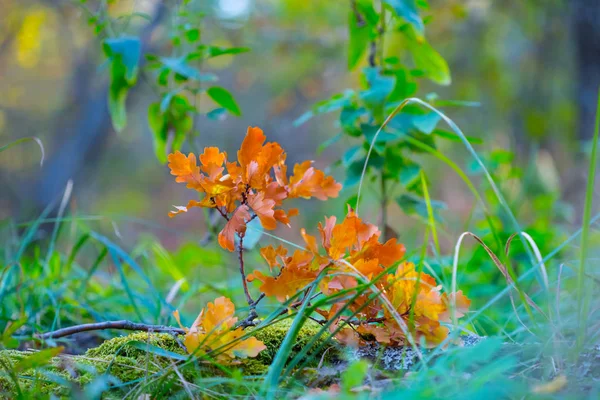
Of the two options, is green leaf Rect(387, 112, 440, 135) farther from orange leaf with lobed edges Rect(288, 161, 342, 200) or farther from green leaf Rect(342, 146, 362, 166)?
orange leaf with lobed edges Rect(288, 161, 342, 200)

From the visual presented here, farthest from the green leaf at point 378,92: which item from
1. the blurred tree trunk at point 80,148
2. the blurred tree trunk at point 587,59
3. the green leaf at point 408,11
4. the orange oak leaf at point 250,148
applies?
the blurred tree trunk at point 80,148

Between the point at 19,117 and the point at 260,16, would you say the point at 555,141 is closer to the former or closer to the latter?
the point at 260,16

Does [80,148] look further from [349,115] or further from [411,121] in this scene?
[411,121]

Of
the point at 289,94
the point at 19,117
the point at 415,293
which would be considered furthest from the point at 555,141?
the point at 19,117

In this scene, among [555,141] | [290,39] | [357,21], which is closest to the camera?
[357,21]

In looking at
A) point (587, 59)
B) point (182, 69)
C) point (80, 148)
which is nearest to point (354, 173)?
point (182, 69)

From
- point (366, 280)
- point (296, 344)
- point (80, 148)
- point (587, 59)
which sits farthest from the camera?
point (80, 148)
